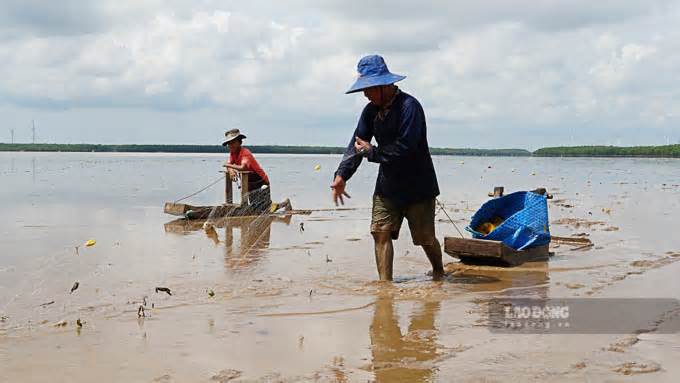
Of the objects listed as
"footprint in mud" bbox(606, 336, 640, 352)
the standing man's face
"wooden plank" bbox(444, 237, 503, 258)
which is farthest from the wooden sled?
"footprint in mud" bbox(606, 336, 640, 352)

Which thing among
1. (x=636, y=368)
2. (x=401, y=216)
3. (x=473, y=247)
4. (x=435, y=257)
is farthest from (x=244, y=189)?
(x=636, y=368)

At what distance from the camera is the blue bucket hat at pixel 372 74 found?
5.88m

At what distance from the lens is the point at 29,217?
521 inches

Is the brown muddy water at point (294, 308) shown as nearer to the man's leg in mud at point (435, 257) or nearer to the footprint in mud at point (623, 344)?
Result: the footprint in mud at point (623, 344)

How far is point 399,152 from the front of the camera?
5934mm

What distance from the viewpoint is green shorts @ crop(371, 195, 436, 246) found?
250 inches

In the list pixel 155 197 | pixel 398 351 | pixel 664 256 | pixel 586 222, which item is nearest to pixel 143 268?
pixel 398 351

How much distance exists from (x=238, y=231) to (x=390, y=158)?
18.8 feet

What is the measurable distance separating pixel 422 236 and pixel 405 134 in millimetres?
1093

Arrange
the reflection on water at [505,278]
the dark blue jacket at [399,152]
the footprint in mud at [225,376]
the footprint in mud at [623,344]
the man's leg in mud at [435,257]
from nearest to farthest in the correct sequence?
1. the footprint in mud at [225,376]
2. the footprint in mud at [623,344]
3. the dark blue jacket at [399,152]
4. the reflection on water at [505,278]
5. the man's leg in mud at [435,257]

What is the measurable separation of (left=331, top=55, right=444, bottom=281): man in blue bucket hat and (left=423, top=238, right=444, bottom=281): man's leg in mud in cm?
2

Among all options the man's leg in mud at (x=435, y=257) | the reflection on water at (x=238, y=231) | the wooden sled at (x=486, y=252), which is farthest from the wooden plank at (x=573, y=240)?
the reflection on water at (x=238, y=231)

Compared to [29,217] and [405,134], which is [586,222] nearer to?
[405,134]

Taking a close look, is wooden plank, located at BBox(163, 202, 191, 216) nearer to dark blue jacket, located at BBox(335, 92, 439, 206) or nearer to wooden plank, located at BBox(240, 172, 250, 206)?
wooden plank, located at BBox(240, 172, 250, 206)
